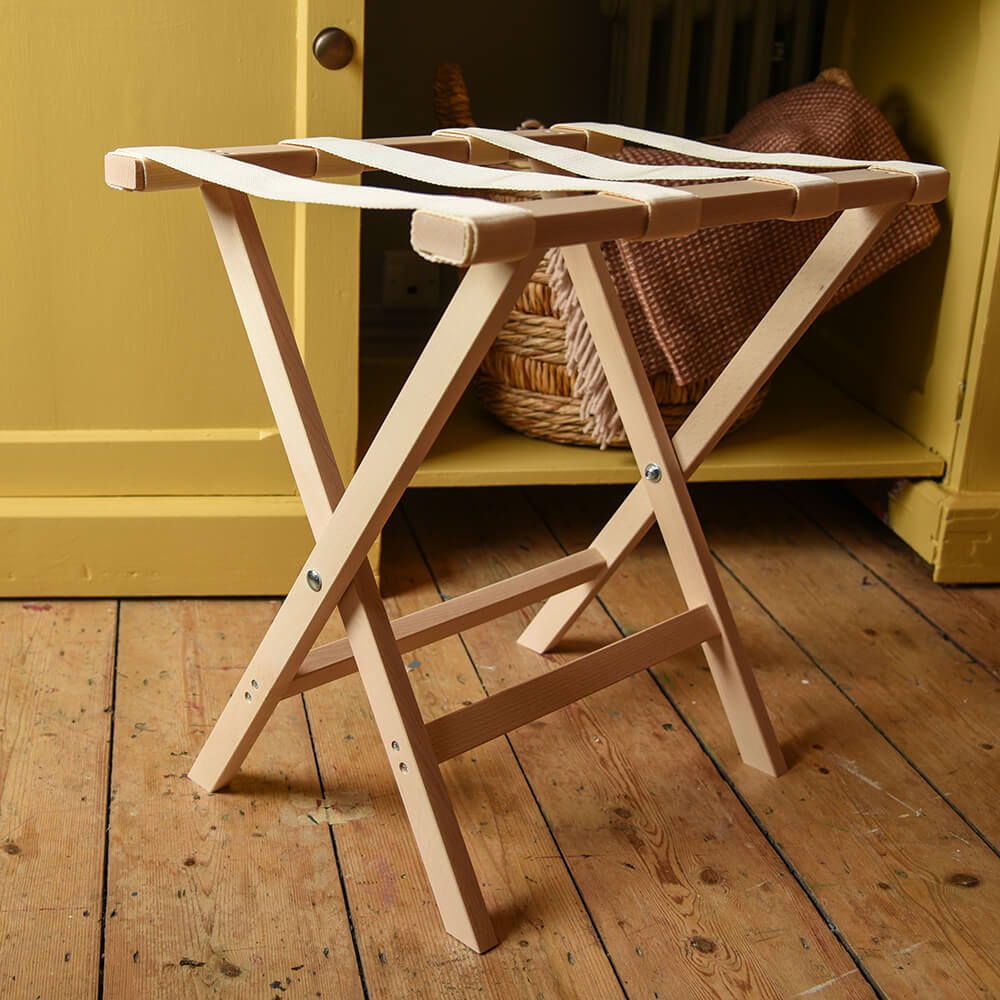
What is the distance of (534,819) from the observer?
120 centimetres

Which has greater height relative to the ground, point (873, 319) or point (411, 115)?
point (411, 115)

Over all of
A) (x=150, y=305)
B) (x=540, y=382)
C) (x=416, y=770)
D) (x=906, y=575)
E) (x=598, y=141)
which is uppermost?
(x=598, y=141)

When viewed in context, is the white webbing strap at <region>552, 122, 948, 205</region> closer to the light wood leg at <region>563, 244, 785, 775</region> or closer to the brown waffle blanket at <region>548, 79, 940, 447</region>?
the light wood leg at <region>563, 244, 785, 775</region>

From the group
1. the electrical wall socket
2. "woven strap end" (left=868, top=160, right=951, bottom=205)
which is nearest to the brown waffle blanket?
"woven strap end" (left=868, top=160, right=951, bottom=205)

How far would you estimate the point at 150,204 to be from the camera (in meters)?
1.44

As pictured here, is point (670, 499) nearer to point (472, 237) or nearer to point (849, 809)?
point (849, 809)

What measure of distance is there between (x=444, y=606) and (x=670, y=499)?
253 millimetres

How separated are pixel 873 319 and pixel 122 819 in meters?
1.31

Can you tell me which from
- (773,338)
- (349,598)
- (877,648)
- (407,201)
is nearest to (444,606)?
(349,598)

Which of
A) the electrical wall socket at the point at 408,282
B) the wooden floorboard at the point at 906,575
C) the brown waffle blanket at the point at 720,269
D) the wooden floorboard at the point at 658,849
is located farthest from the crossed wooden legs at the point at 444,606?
the electrical wall socket at the point at 408,282

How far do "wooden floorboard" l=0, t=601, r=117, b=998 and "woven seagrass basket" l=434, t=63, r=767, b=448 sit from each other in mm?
597

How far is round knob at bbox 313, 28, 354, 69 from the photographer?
138 cm

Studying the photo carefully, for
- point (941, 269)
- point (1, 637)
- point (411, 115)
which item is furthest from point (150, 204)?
point (941, 269)

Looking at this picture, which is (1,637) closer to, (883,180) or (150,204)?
(150,204)
